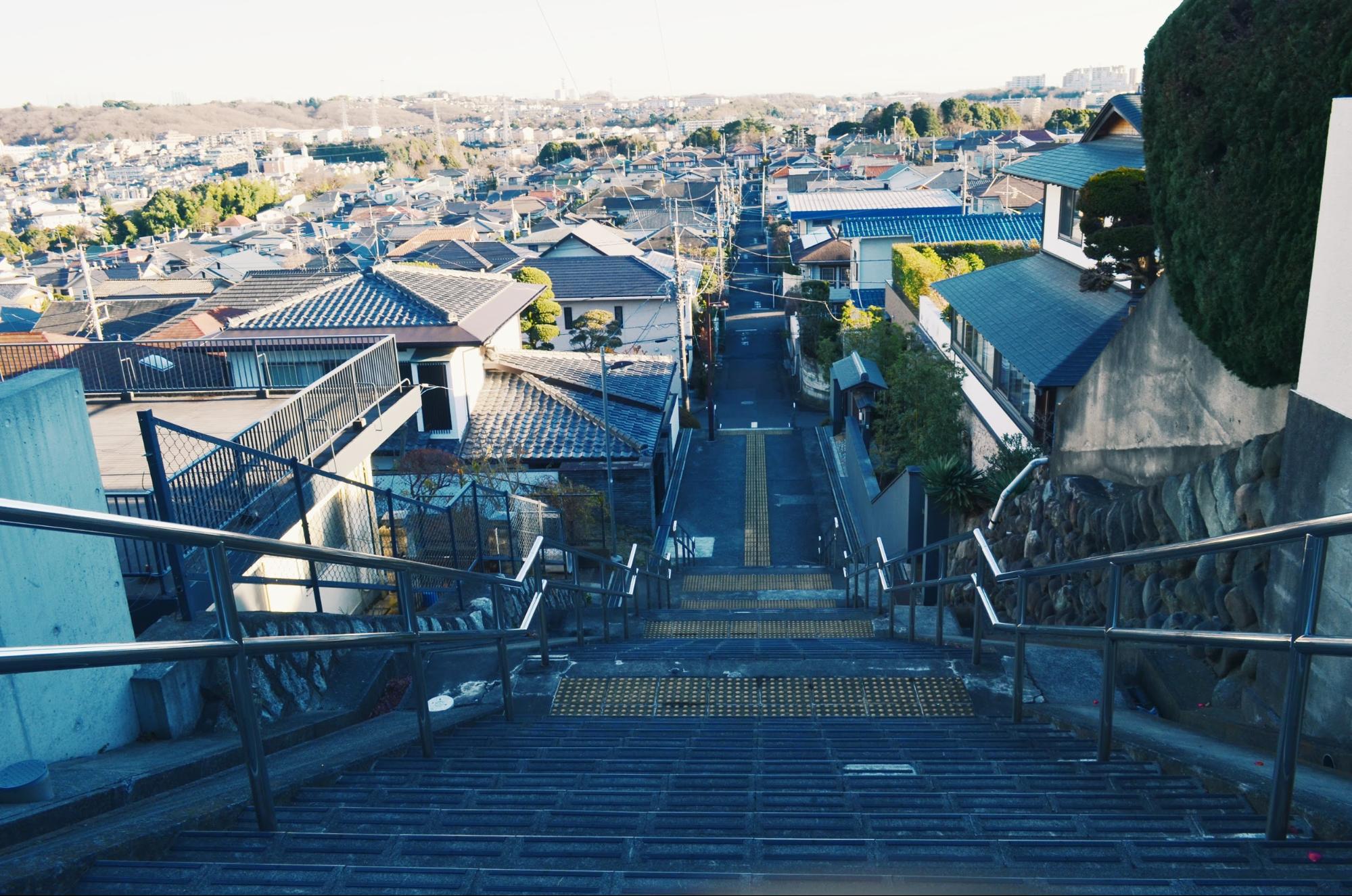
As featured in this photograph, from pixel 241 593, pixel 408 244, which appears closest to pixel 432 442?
pixel 241 593

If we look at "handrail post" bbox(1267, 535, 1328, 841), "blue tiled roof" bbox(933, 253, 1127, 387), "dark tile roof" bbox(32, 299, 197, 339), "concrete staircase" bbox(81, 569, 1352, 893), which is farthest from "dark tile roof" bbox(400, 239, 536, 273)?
"handrail post" bbox(1267, 535, 1328, 841)

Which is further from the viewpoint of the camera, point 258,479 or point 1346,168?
point 258,479

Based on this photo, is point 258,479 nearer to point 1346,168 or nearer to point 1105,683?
point 1105,683

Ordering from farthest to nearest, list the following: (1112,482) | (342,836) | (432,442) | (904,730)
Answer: (432,442), (1112,482), (904,730), (342,836)

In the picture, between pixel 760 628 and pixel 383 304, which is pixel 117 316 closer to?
pixel 383 304

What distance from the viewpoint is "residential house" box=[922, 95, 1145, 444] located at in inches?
497

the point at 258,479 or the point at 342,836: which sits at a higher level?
the point at 342,836

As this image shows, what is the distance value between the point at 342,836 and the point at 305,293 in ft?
64.1

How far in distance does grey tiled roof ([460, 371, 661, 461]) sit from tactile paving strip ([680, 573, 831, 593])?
3809mm

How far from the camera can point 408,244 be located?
53.2 meters

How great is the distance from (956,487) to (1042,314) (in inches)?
125

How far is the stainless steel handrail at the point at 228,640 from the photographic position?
2400mm

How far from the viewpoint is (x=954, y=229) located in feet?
120

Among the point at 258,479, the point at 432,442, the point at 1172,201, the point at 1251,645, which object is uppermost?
the point at 1172,201
